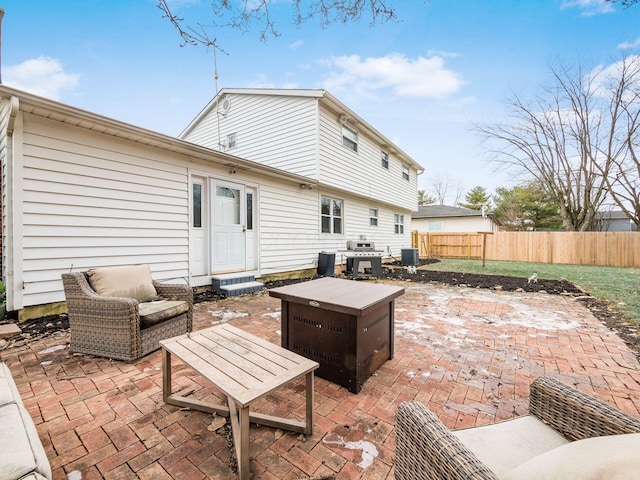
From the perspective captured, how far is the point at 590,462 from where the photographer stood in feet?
2.08

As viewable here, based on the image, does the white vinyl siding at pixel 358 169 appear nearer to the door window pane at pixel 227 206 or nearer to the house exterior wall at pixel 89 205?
the door window pane at pixel 227 206

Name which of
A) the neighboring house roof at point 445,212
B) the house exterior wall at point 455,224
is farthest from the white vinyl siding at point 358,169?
the house exterior wall at point 455,224

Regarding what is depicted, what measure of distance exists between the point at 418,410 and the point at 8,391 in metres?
2.01

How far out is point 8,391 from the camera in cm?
144

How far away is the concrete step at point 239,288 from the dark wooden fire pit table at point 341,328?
Answer: 3.36m

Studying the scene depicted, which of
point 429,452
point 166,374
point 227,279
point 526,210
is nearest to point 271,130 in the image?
point 227,279

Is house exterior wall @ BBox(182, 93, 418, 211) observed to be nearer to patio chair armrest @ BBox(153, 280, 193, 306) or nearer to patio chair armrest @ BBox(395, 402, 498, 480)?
patio chair armrest @ BBox(153, 280, 193, 306)

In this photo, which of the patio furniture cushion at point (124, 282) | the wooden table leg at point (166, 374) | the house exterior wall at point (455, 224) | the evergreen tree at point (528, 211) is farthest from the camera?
the evergreen tree at point (528, 211)

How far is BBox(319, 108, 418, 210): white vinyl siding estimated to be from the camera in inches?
349

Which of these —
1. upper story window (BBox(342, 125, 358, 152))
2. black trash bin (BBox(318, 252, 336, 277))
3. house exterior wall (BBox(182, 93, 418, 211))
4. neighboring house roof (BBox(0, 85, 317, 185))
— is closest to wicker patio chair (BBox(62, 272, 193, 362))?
neighboring house roof (BBox(0, 85, 317, 185))

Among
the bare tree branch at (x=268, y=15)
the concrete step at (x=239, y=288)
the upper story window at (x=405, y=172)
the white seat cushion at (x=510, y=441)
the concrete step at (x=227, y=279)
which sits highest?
the upper story window at (x=405, y=172)

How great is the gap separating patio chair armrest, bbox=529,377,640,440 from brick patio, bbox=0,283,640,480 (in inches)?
32.3

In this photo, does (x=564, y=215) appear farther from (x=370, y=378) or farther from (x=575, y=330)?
(x=370, y=378)

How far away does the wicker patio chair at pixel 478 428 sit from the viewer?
885 mm
